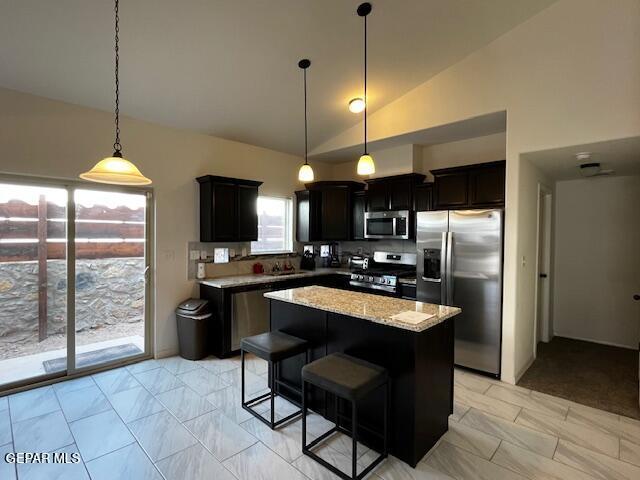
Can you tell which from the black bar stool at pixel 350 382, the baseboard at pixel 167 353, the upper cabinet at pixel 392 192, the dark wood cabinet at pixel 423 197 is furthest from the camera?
the upper cabinet at pixel 392 192

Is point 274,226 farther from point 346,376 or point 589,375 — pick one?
point 589,375

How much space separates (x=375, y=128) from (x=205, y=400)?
380cm

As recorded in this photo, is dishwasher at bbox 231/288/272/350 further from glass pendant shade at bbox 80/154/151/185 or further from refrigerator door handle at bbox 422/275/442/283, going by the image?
glass pendant shade at bbox 80/154/151/185

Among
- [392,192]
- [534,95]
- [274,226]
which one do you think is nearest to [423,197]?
[392,192]

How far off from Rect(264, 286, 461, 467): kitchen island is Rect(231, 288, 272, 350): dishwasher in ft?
4.76

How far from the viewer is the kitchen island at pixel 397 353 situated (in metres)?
2.23

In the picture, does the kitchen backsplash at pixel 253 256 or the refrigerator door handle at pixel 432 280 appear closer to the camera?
the refrigerator door handle at pixel 432 280

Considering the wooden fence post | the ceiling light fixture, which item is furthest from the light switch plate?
the ceiling light fixture

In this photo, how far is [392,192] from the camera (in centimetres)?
490

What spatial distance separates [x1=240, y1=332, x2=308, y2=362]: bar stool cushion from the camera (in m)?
2.58

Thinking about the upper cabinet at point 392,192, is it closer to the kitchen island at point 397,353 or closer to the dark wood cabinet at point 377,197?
the dark wood cabinet at point 377,197

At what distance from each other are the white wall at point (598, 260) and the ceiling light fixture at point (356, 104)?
126 inches

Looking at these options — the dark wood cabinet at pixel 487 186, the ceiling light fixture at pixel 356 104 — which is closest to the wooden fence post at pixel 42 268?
the ceiling light fixture at pixel 356 104

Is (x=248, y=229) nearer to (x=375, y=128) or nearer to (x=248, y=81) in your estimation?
(x=248, y=81)
